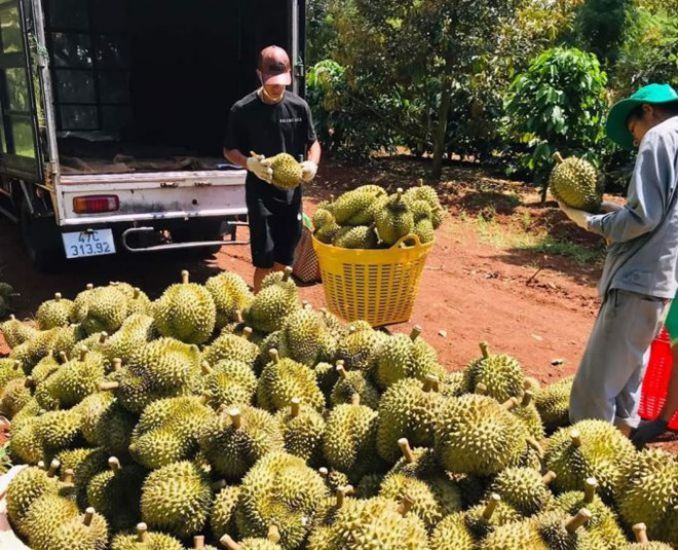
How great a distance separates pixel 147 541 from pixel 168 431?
40cm

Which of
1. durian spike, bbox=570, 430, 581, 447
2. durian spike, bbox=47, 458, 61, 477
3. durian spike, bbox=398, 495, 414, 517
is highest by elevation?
durian spike, bbox=570, 430, 581, 447

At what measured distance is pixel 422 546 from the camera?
1880mm

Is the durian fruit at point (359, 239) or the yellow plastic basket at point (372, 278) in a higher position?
the durian fruit at point (359, 239)

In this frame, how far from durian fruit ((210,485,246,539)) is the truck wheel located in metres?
4.93

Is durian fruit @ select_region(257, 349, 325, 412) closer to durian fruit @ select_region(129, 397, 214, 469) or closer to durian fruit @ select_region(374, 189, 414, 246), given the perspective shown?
durian fruit @ select_region(129, 397, 214, 469)

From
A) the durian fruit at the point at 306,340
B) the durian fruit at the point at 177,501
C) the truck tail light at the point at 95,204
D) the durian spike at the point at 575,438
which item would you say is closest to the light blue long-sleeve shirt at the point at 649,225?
the durian spike at the point at 575,438

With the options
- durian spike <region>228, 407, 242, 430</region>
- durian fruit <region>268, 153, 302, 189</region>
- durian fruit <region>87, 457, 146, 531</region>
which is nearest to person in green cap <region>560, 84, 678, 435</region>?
durian spike <region>228, 407, 242, 430</region>

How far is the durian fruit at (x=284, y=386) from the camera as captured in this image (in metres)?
2.74

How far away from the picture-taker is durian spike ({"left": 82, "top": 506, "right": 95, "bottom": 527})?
232 cm

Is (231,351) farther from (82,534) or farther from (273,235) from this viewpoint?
(273,235)

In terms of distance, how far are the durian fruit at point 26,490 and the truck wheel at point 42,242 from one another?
163 inches

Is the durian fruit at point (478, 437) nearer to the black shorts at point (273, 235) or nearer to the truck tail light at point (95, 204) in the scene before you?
the black shorts at point (273, 235)

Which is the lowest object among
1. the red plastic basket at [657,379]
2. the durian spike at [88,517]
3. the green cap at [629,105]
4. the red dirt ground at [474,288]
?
the red dirt ground at [474,288]

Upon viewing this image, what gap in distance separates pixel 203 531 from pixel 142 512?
23 cm
